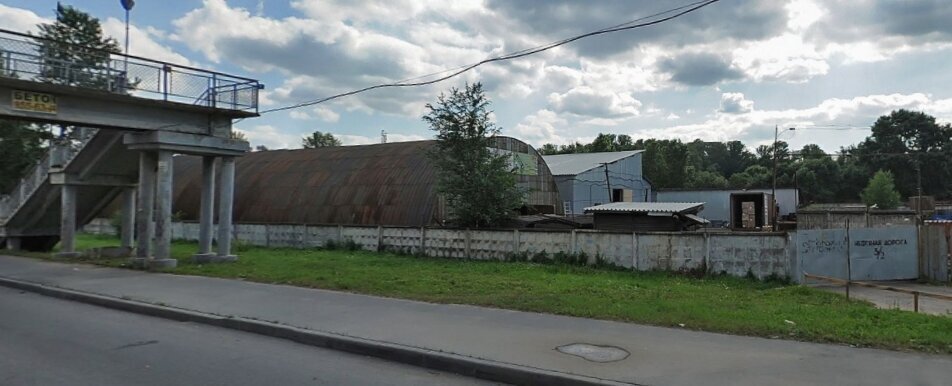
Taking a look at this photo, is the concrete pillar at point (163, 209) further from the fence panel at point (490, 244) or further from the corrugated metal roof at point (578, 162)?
the corrugated metal roof at point (578, 162)

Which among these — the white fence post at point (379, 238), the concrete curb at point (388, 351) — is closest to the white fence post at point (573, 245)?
the white fence post at point (379, 238)

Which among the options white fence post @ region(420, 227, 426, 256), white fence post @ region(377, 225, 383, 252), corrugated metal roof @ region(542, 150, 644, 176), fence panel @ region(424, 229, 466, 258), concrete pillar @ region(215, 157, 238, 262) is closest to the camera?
concrete pillar @ region(215, 157, 238, 262)

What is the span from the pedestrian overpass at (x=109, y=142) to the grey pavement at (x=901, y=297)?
680 inches

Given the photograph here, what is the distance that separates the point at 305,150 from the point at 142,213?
1955cm

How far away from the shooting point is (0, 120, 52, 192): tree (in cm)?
3881

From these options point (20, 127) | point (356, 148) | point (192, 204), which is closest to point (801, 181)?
point (356, 148)

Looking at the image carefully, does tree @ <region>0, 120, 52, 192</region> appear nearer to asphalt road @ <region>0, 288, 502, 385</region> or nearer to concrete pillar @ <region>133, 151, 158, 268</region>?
concrete pillar @ <region>133, 151, 158, 268</region>

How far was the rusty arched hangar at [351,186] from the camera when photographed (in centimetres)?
2728

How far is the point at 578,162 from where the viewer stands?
54.1 m

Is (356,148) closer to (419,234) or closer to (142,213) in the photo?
(419,234)

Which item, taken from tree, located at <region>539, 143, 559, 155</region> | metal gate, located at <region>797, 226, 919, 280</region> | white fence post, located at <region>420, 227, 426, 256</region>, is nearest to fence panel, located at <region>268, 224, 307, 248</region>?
white fence post, located at <region>420, 227, 426, 256</region>

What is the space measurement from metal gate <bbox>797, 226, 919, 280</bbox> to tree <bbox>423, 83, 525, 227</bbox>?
30.1ft

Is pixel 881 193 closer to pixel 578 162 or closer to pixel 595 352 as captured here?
pixel 578 162

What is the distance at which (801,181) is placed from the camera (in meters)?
91.7
